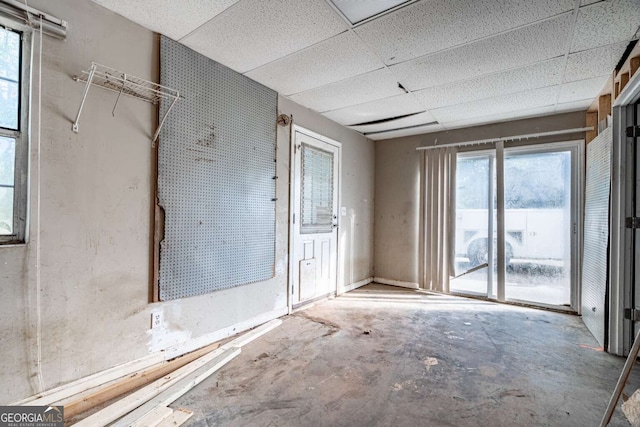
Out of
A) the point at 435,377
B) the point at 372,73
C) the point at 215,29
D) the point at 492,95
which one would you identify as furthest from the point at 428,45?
the point at 435,377

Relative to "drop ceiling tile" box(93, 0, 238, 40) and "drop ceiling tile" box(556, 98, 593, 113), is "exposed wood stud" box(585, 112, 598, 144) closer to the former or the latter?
"drop ceiling tile" box(556, 98, 593, 113)

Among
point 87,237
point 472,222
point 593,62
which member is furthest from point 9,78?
point 472,222

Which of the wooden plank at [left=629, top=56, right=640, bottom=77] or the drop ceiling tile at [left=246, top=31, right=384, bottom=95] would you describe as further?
the drop ceiling tile at [left=246, top=31, right=384, bottom=95]

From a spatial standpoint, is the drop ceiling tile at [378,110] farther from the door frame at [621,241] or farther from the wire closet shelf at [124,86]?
the wire closet shelf at [124,86]

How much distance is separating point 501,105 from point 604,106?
3.02ft

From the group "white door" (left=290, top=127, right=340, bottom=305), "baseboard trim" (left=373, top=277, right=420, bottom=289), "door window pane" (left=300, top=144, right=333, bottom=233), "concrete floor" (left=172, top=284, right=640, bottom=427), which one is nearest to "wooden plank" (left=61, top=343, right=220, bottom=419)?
"concrete floor" (left=172, top=284, right=640, bottom=427)

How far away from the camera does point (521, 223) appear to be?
393cm

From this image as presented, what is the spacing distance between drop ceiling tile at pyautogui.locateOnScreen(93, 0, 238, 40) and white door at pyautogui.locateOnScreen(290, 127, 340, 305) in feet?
5.27

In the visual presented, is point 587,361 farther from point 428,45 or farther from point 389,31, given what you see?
point 389,31

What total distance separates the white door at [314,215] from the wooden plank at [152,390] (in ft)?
3.80

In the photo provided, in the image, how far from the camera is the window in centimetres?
163

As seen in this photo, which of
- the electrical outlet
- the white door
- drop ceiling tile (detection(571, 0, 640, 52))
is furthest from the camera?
the white door

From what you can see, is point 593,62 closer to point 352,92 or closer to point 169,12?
point 352,92

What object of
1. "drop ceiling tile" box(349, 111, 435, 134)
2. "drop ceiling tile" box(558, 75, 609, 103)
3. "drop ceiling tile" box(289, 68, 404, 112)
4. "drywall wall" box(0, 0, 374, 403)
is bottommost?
"drywall wall" box(0, 0, 374, 403)
